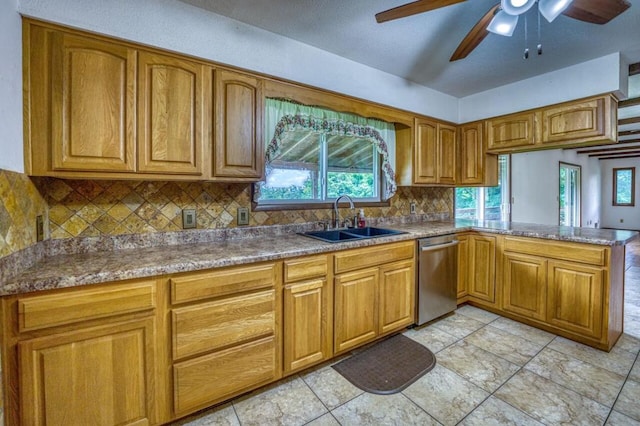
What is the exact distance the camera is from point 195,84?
1.80 metres

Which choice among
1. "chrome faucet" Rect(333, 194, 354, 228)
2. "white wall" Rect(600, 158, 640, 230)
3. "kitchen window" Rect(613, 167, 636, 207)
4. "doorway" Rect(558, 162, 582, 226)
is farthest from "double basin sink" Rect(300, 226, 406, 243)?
"kitchen window" Rect(613, 167, 636, 207)

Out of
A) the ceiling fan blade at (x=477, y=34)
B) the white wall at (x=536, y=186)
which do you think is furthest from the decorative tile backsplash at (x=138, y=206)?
the white wall at (x=536, y=186)

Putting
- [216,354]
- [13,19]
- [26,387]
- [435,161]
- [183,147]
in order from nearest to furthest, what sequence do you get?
[26,387] → [13,19] → [216,354] → [183,147] → [435,161]

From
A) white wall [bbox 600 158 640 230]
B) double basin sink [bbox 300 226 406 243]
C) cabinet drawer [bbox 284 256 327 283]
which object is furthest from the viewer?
white wall [bbox 600 158 640 230]

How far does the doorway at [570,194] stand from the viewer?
6293mm

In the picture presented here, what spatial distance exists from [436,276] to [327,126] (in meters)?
1.71

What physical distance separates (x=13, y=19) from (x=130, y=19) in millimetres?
500

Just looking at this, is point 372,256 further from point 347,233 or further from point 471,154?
point 471,154

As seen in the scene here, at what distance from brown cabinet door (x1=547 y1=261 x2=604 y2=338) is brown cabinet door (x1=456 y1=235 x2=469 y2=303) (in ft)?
2.38

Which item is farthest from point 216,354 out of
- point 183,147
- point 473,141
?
point 473,141

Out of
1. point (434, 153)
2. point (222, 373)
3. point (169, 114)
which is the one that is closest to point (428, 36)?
point (434, 153)

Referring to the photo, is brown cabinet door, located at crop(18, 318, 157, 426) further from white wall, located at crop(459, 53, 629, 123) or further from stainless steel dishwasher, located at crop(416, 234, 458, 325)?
white wall, located at crop(459, 53, 629, 123)

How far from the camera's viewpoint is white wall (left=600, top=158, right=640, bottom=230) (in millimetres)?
8594

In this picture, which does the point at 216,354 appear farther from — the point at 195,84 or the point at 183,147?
the point at 195,84
